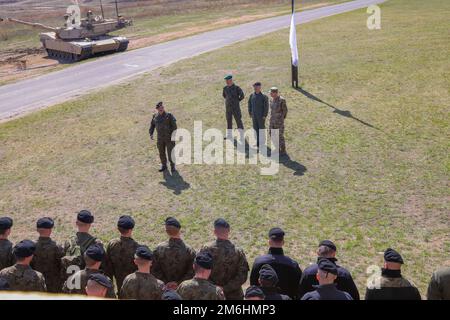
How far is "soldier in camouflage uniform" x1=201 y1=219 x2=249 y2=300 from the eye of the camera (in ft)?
21.0

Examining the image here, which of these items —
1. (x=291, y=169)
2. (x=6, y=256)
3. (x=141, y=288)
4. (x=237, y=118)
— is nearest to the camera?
(x=141, y=288)

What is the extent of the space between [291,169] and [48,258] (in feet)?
22.9

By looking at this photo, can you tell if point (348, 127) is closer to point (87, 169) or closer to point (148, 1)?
point (87, 169)

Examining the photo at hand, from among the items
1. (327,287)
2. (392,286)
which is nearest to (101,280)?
(327,287)

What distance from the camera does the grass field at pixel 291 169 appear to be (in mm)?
9477

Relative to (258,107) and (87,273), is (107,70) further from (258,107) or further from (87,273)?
(87,273)

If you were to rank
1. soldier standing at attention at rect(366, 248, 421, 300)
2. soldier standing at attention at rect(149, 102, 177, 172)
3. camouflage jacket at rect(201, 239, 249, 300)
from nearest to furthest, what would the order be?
soldier standing at attention at rect(366, 248, 421, 300) < camouflage jacket at rect(201, 239, 249, 300) < soldier standing at attention at rect(149, 102, 177, 172)

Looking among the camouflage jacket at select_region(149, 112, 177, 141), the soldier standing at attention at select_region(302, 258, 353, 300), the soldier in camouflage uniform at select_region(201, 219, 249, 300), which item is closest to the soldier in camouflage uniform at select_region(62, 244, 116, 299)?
the soldier in camouflage uniform at select_region(201, 219, 249, 300)

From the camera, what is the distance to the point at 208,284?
17.5ft

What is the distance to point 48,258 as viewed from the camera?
676 cm

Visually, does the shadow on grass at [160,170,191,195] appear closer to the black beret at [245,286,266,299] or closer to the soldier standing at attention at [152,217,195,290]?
the soldier standing at attention at [152,217,195,290]

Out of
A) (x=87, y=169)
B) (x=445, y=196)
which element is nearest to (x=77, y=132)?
(x=87, y=169)

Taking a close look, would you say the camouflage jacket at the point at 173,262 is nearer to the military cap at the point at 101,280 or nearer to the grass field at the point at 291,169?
the military cap at the point at 101,280

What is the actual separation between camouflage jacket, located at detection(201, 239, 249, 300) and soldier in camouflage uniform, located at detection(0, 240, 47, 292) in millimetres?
2013
